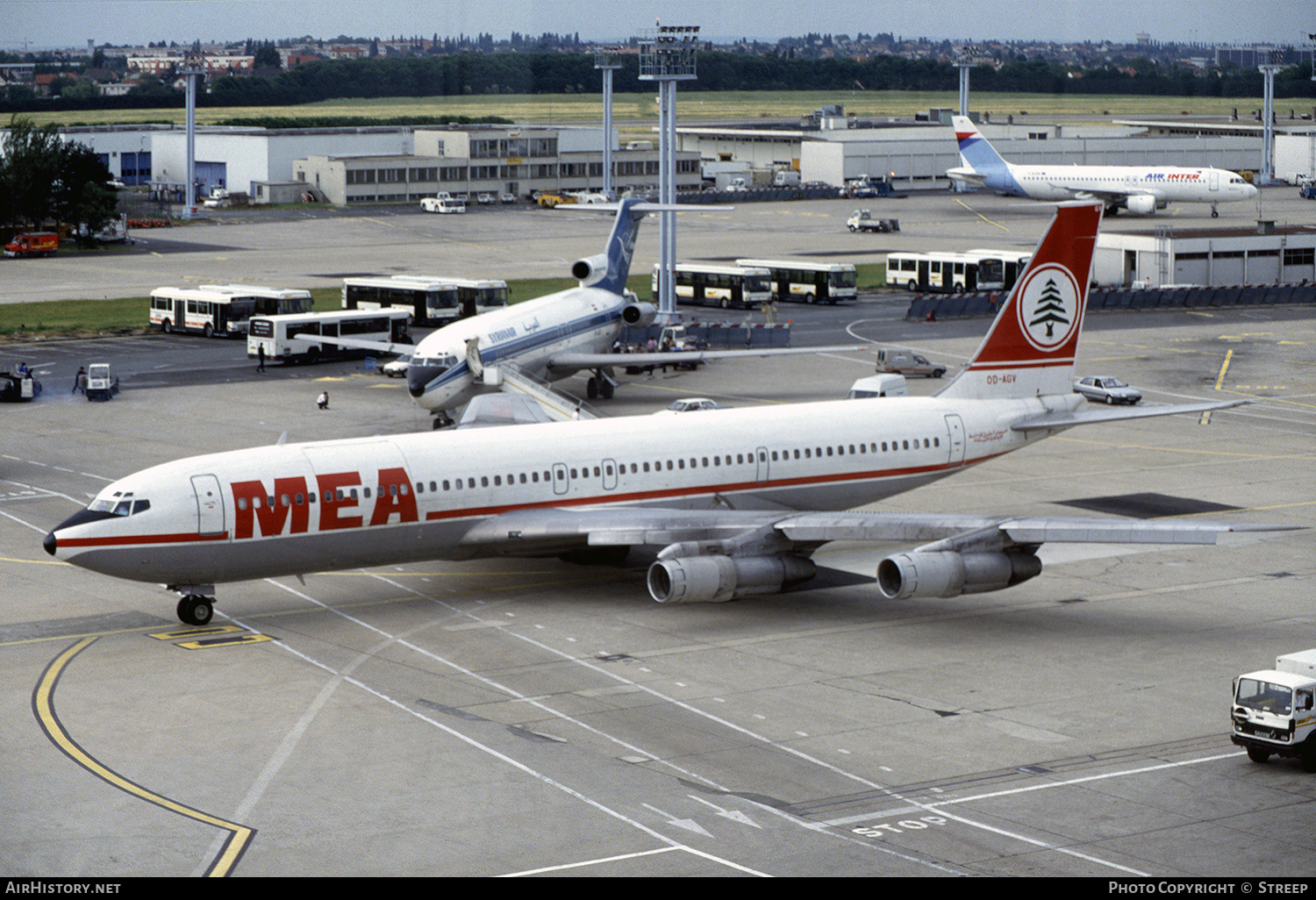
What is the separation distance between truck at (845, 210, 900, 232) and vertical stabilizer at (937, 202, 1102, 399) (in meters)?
119

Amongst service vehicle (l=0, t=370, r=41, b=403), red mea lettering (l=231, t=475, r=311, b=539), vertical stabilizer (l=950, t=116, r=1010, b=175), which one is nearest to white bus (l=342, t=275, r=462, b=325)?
service vehicle (l=0, t=370, r=41, b=403)

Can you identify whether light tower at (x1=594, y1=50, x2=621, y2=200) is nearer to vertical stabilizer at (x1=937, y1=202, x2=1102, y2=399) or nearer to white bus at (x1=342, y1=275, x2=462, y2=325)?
white bus at (x1=342, y1=275, x2=462, y2=325)

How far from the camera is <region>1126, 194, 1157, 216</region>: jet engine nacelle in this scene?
17862 centimetres

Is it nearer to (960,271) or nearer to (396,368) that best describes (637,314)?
(396,368)

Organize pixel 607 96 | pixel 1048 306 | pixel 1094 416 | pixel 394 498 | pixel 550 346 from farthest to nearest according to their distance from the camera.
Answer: pixel 607 96 → pixel 550 346 → pixel 1048 306 → pixel 1094 416 → pixel 394 498

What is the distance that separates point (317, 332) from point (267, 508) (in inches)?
2252

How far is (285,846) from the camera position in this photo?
28.8 m

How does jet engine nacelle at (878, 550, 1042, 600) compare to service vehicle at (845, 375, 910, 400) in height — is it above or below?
below

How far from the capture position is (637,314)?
3445 inches

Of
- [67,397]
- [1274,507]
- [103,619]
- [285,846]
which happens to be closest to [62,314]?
[67,397]

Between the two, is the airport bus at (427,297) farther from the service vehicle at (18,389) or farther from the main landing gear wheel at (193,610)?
the main landing gear wheel at (193,610)

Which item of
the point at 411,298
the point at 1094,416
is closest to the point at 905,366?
the point at 411,298

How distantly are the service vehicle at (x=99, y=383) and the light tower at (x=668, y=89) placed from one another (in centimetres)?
3238

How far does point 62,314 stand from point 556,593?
8057cm
